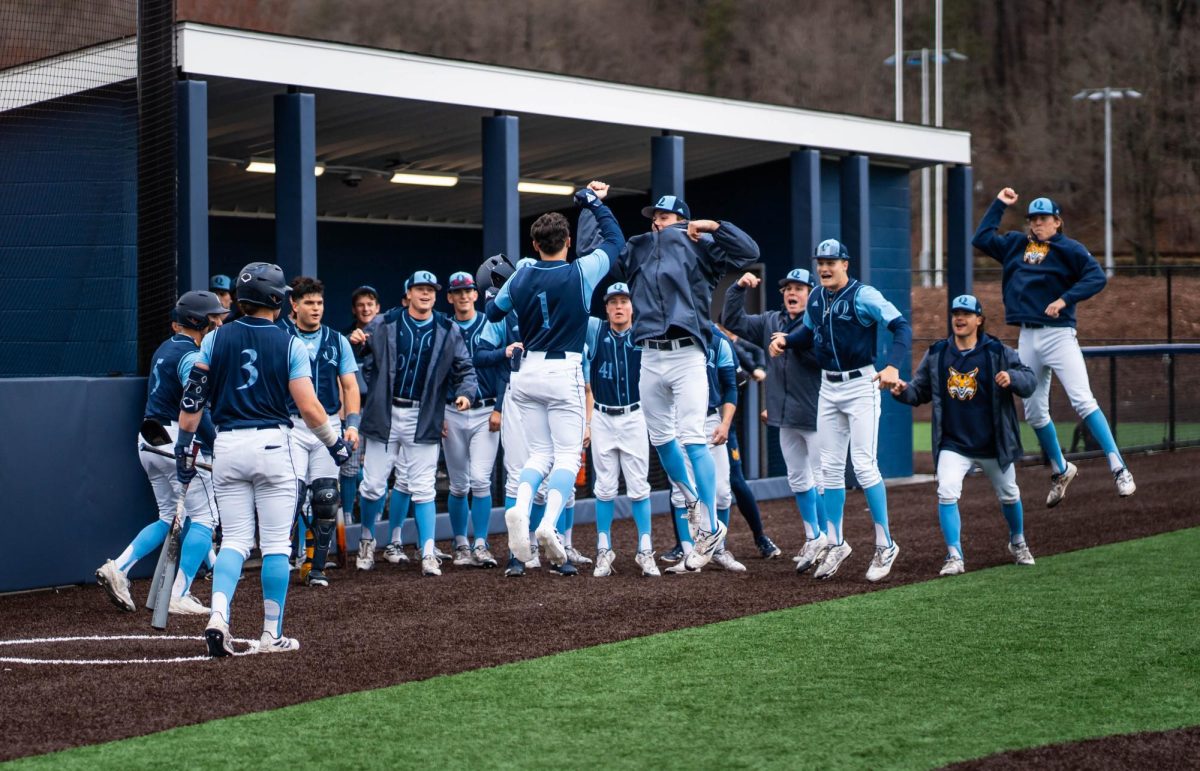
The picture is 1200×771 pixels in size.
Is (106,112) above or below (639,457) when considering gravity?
above

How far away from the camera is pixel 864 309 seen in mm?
8703

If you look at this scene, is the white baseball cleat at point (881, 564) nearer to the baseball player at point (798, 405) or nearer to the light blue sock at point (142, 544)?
the baseball player at point (798, 405)

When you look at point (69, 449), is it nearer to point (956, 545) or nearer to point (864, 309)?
point (864, 309)

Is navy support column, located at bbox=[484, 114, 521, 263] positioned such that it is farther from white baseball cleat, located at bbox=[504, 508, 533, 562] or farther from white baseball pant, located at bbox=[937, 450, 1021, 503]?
white baseball cleat, located at bbox=[504, 508, 533, 562]

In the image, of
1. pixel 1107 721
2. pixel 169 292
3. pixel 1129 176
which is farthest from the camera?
pixel 1129 176

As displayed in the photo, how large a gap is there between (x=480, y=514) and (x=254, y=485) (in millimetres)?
3828

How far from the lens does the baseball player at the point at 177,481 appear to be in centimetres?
793

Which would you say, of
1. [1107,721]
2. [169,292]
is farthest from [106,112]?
[1107,721]

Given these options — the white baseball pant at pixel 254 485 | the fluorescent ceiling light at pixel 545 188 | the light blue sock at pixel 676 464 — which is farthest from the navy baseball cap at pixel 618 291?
the fluorescent ceiling light at pixel 545 188

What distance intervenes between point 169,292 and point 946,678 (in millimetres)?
6334

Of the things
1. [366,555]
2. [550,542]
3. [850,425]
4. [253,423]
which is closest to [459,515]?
[366,555]

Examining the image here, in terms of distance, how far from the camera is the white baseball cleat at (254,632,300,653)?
6.86 m

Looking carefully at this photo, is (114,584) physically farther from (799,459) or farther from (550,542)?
(799,459)

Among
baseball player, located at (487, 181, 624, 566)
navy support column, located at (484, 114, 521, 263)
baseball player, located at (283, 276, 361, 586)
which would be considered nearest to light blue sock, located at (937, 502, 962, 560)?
baseball player, located at (487, 181, 624, 566)
